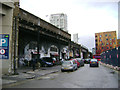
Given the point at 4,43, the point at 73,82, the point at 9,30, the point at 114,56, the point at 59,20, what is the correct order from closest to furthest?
the point at 73,82
the point at 4,43
the point at 9,30
the point at 114,56
the point at 59,20

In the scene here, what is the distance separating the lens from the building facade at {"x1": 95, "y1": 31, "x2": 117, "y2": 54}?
328ft

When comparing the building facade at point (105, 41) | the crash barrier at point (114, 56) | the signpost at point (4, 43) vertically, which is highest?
the building facade at point (105, 41)

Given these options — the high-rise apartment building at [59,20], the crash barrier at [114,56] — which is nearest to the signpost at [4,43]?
the crash barrier at [114,56]

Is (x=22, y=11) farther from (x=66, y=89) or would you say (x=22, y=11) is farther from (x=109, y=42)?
(x=109, y=42)

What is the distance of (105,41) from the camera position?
4013 inches

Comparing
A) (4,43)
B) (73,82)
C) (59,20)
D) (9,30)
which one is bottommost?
(73,82)

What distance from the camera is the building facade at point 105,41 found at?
328ft

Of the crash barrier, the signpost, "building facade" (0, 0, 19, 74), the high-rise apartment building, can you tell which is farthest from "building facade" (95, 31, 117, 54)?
the signpost

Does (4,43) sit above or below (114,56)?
above

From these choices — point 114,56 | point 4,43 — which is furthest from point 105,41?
point 4,43

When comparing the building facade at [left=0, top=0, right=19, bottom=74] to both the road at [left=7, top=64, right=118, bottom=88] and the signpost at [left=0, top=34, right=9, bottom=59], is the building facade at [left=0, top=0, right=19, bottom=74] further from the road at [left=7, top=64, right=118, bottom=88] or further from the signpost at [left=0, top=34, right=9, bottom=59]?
the road at [left=7, top=64, right=118, bottom=88]

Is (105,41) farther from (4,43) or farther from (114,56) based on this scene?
(4,43)

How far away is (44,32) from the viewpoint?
1053 inches

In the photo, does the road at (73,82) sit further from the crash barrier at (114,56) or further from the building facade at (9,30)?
the crash barrier at (114,56)
